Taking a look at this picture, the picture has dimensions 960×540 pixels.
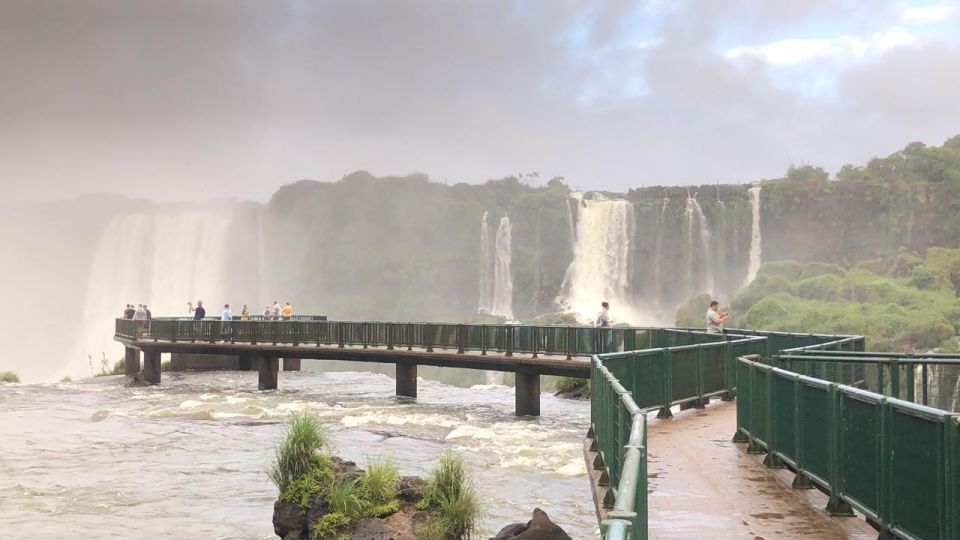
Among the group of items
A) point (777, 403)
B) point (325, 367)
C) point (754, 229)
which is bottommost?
point (325, 367)

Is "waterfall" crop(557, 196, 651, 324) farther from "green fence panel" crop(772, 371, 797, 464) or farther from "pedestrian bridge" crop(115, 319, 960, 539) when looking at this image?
"green fence panel" crop(772, 371, 797, 464)

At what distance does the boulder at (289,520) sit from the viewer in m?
14.1

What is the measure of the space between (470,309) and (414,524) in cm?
8742

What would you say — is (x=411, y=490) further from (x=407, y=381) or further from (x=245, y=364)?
(x=245, y=364)

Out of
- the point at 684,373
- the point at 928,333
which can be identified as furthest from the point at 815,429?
the point at 928,333

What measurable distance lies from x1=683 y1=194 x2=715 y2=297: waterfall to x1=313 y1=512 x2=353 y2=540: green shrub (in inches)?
2799

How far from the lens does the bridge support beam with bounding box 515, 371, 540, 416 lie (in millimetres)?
30484

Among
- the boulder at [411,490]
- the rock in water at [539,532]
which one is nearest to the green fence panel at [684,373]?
the boulder at [411,490]

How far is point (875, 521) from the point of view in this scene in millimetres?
7711

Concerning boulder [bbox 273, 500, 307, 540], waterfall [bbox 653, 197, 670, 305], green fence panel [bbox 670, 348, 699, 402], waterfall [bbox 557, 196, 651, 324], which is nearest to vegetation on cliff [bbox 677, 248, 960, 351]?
waterfall [bbox 557, 196, 651, 324]

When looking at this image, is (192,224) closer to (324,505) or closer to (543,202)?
(543,202)

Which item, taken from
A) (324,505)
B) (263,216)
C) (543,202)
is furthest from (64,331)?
(324,505)

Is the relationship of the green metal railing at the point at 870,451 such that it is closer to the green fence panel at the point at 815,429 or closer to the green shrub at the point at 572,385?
the green fence panel at the point at 815,429

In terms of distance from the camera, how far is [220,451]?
955 inches
